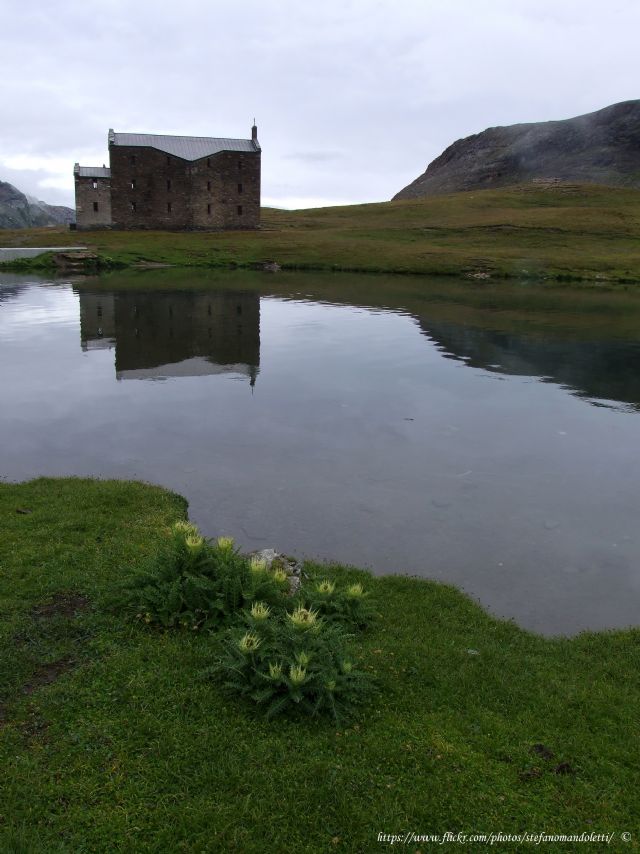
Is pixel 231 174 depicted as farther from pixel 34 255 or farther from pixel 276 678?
pixel 276 678

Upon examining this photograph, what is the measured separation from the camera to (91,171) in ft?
413

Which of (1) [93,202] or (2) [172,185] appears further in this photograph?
(1) [93,202]

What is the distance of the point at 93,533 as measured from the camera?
13.3 meters

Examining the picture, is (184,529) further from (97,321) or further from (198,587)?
(97,321)

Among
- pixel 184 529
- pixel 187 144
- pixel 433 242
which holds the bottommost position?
pixel 184 529

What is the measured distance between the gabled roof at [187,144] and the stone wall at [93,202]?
9057 mm

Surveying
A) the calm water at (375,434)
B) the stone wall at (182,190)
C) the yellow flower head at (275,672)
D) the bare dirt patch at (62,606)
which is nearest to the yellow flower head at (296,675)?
the yellow flower head at (275,672)

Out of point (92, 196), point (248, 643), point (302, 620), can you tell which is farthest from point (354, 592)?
point (92, 196)

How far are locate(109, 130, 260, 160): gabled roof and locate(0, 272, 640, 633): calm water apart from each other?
85.8 meters

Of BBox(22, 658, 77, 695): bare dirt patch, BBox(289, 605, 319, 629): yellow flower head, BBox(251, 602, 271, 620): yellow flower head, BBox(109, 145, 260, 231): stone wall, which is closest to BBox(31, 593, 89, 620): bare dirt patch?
BBox(22, 658, 77, 695): bare dirt patch

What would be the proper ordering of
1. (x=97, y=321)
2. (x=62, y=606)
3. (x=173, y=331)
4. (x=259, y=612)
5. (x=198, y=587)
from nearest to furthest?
(x=259, y=612) → (x=198, y=587) → (x=62, y=606) → (x=173, y=331) → (x=97, y=321)

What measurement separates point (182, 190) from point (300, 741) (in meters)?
128

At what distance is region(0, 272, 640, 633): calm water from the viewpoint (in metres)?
14.2

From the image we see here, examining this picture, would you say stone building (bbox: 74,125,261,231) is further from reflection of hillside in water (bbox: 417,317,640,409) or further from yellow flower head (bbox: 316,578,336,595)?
yellow flower head (bbox: 316,578,336,595)
